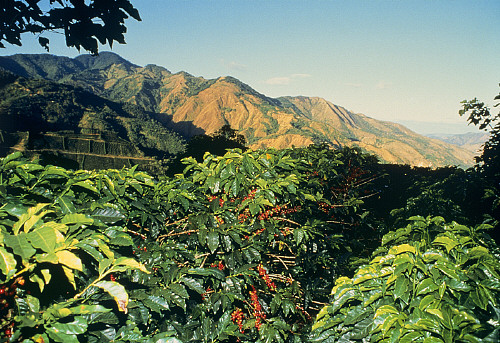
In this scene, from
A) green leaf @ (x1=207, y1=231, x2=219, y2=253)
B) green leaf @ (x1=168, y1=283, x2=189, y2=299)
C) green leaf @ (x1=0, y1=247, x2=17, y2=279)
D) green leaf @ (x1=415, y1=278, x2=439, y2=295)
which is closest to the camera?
green leaf @ (x1=0, y1=247, x2=17, y2=279)

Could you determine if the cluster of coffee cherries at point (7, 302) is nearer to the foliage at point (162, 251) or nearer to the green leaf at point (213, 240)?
the foliage at point (162, 251)

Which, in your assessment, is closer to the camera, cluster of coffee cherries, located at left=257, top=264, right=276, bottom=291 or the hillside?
cluster of coffee cherries, located at left=257, top=264, right=276, bottom=291

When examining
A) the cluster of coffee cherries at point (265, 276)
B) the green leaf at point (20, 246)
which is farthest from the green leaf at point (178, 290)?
the cluster of coffee cherries at point (265, 276)

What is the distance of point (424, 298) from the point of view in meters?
1.31

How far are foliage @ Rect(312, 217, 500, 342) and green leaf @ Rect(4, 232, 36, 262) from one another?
1.66 meters

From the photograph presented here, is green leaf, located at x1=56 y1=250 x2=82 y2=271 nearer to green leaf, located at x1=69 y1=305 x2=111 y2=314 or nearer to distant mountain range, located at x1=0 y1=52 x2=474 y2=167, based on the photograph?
green leaf, located at x1=69 y1=305 x2=111 y2=314

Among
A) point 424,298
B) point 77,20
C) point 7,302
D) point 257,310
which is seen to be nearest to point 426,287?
point 424,298

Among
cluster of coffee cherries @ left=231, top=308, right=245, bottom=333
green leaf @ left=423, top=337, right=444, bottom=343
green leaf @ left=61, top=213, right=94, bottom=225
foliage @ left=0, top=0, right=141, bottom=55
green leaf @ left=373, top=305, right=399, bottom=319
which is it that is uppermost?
foliage @ left=0, top=0, right=141, bottom=55

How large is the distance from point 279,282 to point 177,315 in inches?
52.0

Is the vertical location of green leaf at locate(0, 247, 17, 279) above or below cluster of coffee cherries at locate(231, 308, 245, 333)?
above

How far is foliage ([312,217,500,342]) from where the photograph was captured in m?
1.19

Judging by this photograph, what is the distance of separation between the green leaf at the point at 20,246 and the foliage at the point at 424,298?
166cm

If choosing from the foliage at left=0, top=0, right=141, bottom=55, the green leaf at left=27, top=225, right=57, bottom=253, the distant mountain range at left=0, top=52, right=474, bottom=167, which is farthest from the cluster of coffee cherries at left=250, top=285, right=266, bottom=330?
the distant mountain range at left=0, top=52, right=474, bottom=167

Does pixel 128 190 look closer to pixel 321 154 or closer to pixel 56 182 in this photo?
pixel 56 182
